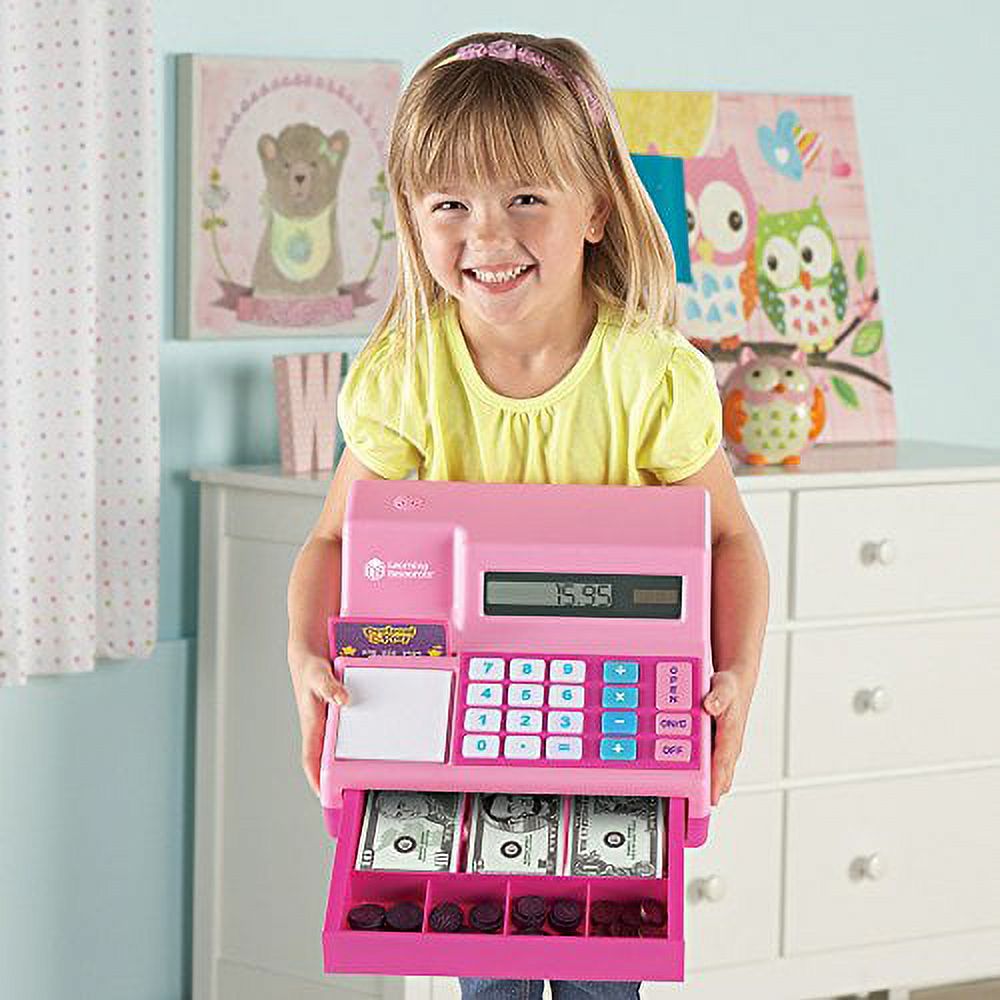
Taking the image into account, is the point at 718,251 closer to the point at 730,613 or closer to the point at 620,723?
the point at 730,613

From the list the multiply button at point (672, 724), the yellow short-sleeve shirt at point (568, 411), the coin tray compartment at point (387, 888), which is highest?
the yellow short-sleeve shirt at point (568, 411)

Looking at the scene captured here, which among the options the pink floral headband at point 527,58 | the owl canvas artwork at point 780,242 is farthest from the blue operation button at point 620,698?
the owl canvas artwork at point 780,242

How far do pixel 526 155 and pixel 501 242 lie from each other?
7cm

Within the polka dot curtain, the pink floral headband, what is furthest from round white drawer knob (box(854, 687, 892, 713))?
the pink floral headband

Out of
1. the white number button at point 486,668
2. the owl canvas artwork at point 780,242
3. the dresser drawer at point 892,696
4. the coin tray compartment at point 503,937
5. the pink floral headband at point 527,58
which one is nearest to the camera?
the coin tray compartment at point 503,937

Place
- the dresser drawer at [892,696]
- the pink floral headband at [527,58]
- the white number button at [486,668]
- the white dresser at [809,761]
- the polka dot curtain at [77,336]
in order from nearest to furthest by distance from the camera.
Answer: the white number button at [486,668] < the pink floral headband at [527,58] < the polka dot curtain at [77,336] < the white dresser at [809,761] < the dresser drawer at [892,696]

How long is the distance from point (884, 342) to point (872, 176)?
259 millimetres

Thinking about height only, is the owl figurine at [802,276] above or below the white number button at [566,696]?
above

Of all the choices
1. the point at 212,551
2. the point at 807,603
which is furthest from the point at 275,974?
the point at 807,603

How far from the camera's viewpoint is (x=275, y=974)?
2.98m

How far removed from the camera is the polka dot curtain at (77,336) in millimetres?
2787

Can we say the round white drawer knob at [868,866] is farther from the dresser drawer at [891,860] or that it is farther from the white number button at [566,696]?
the white number button at [566,696]

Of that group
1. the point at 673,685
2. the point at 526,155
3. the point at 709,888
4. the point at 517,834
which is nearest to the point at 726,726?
the point at 673,685

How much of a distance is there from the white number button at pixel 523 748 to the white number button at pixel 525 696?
0.10 feet
